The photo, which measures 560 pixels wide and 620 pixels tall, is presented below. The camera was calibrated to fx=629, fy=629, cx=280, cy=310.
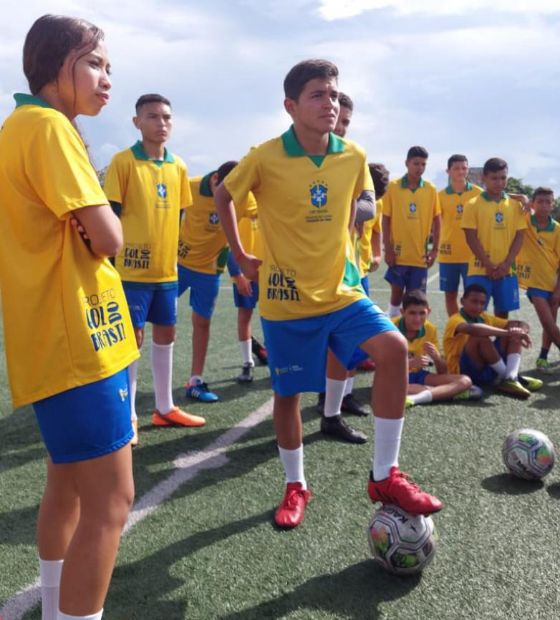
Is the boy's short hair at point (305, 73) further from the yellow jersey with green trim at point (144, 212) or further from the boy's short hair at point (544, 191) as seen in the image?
the boy's short hair at point (544, 191)

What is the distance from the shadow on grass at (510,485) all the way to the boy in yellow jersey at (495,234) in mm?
3196

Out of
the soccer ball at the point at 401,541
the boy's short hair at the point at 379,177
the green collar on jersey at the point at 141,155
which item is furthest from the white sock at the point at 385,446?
the boy's short hair at the point at 379,177

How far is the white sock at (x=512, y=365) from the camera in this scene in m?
5.73

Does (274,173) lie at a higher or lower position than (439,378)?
higher

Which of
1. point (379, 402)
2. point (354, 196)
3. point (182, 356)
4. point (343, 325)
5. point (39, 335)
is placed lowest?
point (182, 356)

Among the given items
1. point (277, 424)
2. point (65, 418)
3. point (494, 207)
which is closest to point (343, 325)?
point (277, 424)

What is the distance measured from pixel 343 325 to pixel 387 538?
0.99 m

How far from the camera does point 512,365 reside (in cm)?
579

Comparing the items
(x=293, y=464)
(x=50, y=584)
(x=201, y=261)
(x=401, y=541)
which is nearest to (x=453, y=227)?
(x=201, y=261)

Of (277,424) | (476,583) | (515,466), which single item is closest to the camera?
(476,583)

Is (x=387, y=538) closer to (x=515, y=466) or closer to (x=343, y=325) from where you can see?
→ (x=343, y=325)

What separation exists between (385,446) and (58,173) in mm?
1906

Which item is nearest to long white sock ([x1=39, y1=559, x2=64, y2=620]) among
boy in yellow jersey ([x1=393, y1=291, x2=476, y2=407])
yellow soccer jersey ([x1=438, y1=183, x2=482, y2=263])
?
boy in yellow jersey ([x1=393, y1=291, x2=476, y2=407])

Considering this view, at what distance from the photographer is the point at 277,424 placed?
338 centimetres
